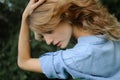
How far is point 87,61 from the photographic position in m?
3.17

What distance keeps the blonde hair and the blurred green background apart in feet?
8.68

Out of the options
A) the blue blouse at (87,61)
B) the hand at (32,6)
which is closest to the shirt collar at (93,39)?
the blue blouse at (87,61)

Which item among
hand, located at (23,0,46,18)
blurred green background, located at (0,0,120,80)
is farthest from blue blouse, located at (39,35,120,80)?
blurred green background, located at (0,0,120,80)

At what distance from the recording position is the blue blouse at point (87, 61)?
317 cm

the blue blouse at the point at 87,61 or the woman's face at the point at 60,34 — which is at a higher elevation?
the woman's face at the point at 60,34

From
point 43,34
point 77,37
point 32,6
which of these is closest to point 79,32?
point 77,37

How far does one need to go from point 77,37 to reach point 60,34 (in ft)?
0.42

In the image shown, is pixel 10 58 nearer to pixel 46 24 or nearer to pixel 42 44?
pixel 42 44


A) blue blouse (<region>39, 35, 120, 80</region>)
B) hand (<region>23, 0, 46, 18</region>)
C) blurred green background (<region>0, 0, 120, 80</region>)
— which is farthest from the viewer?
blurred green background (<region>0, 0, 120, 80</region>)

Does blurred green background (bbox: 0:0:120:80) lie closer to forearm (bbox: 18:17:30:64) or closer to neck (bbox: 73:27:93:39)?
forearm (bbox: 18:17:30:64)

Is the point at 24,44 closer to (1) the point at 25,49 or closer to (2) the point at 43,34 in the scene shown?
(1) the point at 25,49

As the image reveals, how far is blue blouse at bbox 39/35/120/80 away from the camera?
10.4 ft

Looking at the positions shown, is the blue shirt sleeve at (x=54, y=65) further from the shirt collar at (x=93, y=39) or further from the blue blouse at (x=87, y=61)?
the shirt collar at (x=93, y=39)

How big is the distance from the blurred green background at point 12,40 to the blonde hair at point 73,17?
8.68 ft
